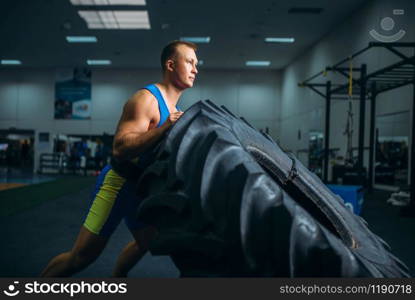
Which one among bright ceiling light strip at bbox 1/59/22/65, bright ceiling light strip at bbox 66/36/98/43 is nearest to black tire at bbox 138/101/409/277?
bright ceiling light strip at bbox 66/36/98/43

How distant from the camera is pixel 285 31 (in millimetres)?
9703

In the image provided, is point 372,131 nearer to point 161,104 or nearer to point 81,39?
point 161,104

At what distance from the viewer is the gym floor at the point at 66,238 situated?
90.1 inches

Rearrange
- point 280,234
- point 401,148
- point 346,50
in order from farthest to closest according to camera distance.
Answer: point 346,50 → point 401,148 → point 280,234

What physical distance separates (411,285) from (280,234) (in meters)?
0.40

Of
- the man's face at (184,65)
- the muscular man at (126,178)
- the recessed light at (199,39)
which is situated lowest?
the muscular man at (126,178)

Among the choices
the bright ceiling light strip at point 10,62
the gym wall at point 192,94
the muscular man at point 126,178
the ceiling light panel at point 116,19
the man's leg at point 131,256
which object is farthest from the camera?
the gym wall at point 192,94

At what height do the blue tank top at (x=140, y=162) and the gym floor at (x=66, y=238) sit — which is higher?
the blue tank top at (x=140, y=162)

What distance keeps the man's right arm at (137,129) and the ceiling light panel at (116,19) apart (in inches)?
306

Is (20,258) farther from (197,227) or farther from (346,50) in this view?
(346,50)

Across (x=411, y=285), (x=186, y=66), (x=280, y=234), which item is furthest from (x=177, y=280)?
(x=186, y=66)

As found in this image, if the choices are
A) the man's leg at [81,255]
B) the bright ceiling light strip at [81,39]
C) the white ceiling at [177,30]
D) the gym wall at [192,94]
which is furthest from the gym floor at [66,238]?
the gym wall at [192,94]

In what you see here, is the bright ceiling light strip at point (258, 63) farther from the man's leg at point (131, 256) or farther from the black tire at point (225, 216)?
the black tire at point (225, 216)

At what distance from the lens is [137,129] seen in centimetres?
136
